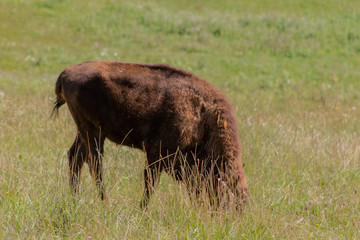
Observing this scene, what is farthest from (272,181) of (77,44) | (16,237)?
(77,44)

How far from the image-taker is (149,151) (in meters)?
5.16

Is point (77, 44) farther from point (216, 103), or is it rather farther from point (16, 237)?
point (16, 237)

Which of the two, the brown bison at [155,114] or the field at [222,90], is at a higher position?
the brown bison at [155,114]

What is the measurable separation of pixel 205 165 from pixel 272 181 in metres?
1.16

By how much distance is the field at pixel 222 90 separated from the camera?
4027mm

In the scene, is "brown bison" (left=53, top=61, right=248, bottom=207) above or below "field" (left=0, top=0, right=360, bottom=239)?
above

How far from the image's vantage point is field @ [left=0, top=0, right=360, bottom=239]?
13.2ft

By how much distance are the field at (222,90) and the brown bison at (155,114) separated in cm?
37

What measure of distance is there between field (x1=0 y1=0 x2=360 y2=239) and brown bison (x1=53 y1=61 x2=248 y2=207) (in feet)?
1.22

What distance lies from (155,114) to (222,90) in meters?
7.84

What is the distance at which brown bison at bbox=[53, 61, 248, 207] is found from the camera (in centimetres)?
497

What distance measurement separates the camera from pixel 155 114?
515 centimetres

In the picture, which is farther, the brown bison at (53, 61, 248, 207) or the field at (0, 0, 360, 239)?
the brown bison at (53, 61, 248, 207)

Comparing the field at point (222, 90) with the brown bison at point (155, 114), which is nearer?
the field at point (222, 90)
